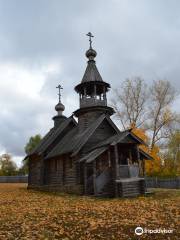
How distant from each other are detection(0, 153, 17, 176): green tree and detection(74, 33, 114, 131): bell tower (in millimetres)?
50267

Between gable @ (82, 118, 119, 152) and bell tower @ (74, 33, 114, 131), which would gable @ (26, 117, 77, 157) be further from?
gable @ (82, 118, 119, 152)

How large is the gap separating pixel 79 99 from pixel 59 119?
923cm

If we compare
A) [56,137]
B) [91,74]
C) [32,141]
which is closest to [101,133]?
[91,74]

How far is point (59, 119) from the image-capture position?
3441 cm

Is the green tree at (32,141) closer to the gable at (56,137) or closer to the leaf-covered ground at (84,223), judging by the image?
the gable at (56,137)

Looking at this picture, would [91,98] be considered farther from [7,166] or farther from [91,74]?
[7,166]

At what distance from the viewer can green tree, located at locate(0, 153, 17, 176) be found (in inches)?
2746

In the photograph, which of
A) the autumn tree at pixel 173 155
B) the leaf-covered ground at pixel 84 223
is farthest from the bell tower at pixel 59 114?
the leaf-covered ground at pixel 84 223

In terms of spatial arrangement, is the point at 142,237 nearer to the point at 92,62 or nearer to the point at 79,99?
the point at 79,99

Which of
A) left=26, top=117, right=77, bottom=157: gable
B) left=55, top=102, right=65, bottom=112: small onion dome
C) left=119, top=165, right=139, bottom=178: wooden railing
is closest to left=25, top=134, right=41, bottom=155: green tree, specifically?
left=55, top=102, right=65, bottom=112: small onion dome

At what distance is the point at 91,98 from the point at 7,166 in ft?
187

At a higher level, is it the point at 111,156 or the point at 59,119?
the point at 59,119

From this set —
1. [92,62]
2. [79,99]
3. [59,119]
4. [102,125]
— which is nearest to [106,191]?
[102,125]

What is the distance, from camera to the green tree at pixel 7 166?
6975cm
